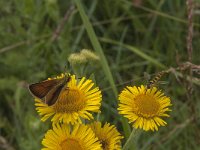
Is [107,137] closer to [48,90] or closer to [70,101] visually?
[70,101]

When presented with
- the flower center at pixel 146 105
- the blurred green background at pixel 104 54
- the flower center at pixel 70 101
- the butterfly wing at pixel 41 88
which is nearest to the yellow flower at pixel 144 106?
the flower center at pixel 146 105

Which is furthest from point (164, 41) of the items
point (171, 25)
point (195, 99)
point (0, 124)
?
point (0, 124)

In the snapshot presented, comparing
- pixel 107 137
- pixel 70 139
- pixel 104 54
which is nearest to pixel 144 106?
pixel 107 137

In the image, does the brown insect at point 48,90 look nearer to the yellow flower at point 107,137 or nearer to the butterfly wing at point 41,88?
the butterfly wing at point 41,88

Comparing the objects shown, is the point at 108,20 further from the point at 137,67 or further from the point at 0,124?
the point at 0,124

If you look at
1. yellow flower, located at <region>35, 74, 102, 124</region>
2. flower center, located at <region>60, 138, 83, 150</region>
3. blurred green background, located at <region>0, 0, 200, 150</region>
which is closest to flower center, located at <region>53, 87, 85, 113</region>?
yellow flower, located at <region>35, 74, 102, 124</region>

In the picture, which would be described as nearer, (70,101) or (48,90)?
(48,90)
